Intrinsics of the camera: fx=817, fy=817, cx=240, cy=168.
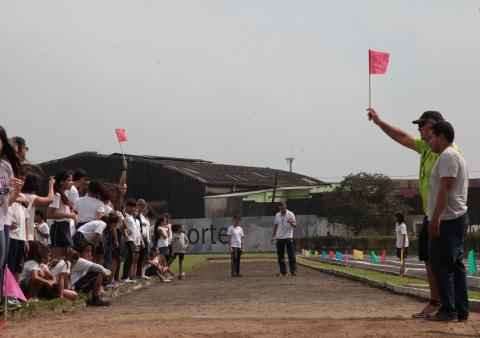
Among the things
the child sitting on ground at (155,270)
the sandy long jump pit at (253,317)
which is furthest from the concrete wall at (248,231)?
the sandy long jump pit at (253,317)

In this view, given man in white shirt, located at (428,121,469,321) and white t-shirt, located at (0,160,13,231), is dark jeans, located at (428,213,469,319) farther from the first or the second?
white t-shirt, located at (0,160,13,231)

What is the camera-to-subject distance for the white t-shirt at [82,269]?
10.7m

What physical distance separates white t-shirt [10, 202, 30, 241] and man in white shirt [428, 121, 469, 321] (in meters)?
4.62

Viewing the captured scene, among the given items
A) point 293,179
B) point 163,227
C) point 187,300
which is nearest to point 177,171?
point 293,179

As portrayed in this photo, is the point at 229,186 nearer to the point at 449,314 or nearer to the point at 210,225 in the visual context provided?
the point at 210,225

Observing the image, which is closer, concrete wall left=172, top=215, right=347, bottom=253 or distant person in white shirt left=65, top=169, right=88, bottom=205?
distant person in white shirt left=65, top=169, right=88, bottom=205

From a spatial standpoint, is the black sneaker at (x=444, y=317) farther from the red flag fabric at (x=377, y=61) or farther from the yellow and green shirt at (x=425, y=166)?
the red flag fabric at (x=377, y=61)

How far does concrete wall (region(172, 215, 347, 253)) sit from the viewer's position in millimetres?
55656

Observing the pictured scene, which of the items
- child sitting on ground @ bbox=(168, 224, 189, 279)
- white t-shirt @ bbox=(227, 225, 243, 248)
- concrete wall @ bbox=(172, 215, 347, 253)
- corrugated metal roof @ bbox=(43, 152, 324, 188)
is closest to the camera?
child sitting on ground @ bbox=(168, 224, 189, 279)

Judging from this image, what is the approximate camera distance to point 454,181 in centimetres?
783

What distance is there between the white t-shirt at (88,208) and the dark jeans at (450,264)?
567 centimetres

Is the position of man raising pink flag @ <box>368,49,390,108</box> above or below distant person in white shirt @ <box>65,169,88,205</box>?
above

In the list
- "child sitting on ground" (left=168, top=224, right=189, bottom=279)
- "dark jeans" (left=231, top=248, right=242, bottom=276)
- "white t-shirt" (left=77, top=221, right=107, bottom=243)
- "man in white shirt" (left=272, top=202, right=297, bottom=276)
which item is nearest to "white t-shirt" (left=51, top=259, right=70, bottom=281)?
"white t-shirt" (left=77, top=221, right=107, bottom=243)

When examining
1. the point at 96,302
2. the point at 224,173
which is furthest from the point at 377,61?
the point at 224,173
